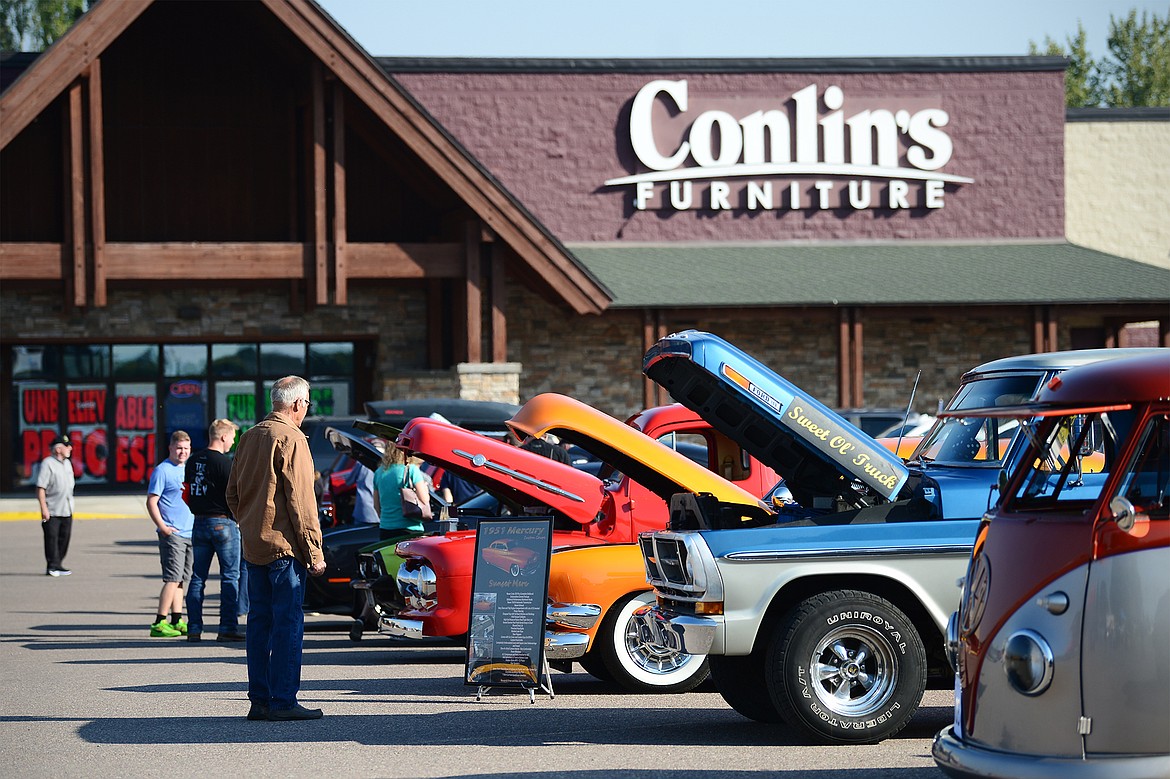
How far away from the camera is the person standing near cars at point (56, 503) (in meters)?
18.8

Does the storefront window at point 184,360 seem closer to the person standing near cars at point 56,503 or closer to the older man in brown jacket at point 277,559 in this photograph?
the person standing near cars at point 56,503

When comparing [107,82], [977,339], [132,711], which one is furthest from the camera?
[977,339]

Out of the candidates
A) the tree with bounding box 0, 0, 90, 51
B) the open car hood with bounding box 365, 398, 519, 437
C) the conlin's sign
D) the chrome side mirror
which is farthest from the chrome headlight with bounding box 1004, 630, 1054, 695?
the tree with bounding box 0, 0, 90, 51

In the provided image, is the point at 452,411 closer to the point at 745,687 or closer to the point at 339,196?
the point at 339,196

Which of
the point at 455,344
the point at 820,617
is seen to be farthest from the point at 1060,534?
the point at 455,344

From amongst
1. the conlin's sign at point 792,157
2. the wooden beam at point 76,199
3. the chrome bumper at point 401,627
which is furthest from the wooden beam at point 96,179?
the chrome bumper at point 401,627

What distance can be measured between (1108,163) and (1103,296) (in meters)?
6.10

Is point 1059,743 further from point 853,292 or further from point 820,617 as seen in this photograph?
point 853,292

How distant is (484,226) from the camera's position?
1048 inches

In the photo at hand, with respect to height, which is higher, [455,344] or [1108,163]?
[1108,163]

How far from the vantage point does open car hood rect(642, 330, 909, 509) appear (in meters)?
8.42

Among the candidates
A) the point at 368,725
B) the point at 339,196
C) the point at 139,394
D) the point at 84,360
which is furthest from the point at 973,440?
the point at 84,360

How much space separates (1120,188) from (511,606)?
1071 inches

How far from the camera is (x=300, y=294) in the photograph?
2884cm
